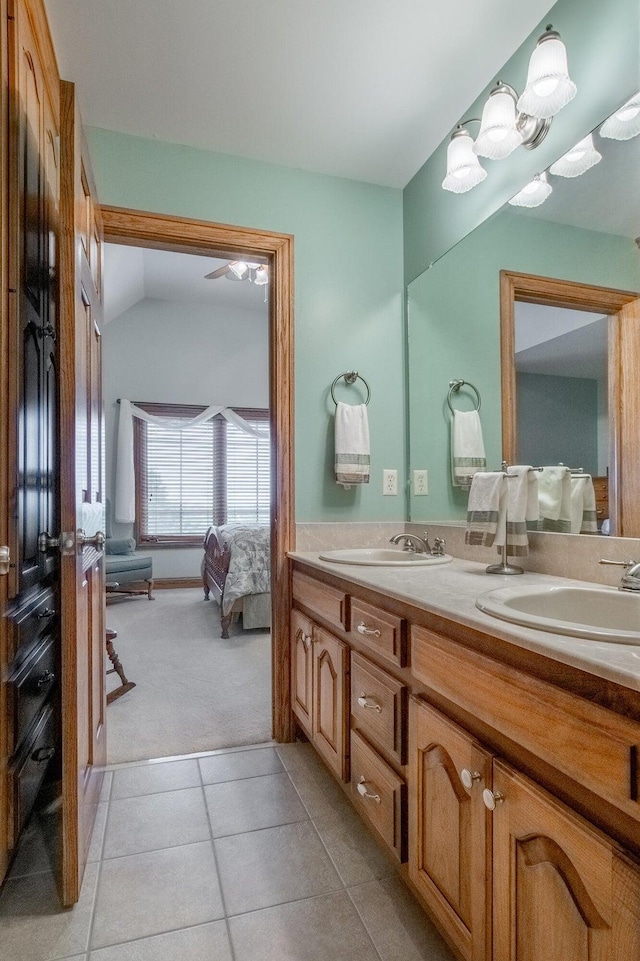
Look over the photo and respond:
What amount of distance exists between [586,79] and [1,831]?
7.88ft

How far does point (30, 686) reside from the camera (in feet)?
4.26

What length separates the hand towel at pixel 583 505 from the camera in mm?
1438

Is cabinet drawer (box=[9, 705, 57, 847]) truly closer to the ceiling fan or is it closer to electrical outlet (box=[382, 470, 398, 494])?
electrical outlet (box=[382, 470, 398, 494])

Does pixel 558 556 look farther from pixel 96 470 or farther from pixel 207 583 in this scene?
pixel 207 583

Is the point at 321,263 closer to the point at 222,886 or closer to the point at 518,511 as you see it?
the point at 518,511

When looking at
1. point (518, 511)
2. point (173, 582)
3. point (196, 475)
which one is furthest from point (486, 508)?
point (196, 475)

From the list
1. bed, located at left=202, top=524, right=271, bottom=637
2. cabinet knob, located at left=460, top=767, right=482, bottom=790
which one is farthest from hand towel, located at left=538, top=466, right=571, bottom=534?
bed, located at left=202, top=524, right=271, bottom=637

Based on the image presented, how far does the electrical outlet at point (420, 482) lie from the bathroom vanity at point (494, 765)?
0.76 meters

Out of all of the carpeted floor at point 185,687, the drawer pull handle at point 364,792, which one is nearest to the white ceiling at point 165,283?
the carpeted floor at point 185,687

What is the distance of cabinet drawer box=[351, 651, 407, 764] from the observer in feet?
4.17

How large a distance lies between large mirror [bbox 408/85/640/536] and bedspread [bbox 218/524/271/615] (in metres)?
2.01

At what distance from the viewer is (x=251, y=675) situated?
304 cm

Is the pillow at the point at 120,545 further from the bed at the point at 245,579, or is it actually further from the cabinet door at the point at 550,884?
the cabinet door at the point at 550,884

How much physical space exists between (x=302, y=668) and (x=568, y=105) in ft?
6.75
